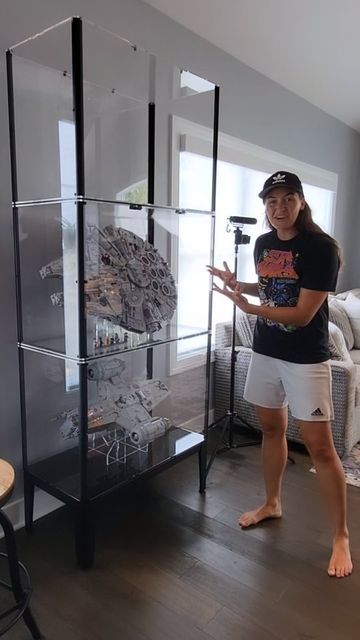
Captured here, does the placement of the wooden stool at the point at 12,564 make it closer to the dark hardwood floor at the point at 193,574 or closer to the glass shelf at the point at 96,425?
the dark hardwood floor at the point at 193,574

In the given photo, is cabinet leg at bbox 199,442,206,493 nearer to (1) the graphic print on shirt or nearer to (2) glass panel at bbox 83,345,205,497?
(2) glass panel at bbox 83,345,205,497

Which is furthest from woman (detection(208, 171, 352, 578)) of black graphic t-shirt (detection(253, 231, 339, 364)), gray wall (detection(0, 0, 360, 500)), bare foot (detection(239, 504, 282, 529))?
gray wall (detection(0, 0, 360, 500))

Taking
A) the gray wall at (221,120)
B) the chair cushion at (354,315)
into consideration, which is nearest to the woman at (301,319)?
the gray wall at (221,120)

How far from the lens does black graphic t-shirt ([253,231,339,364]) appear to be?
166 cm

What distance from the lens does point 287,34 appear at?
2.70 m

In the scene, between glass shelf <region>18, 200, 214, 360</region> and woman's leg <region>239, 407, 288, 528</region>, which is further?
woman's leg <region>239, 407, 288, 528</region>

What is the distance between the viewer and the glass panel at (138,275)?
5.84 feet

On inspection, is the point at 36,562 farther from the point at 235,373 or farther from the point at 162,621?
the point at 235,373

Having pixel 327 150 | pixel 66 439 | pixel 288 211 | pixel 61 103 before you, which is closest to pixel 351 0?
pixel 288 211

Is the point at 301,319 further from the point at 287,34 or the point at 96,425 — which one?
the point at 287,34

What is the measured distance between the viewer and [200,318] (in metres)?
2.40

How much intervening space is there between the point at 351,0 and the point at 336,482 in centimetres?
238

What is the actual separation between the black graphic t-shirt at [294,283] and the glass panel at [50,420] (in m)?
0.86

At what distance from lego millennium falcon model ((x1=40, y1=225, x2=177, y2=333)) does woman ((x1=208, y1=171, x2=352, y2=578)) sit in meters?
0.34
